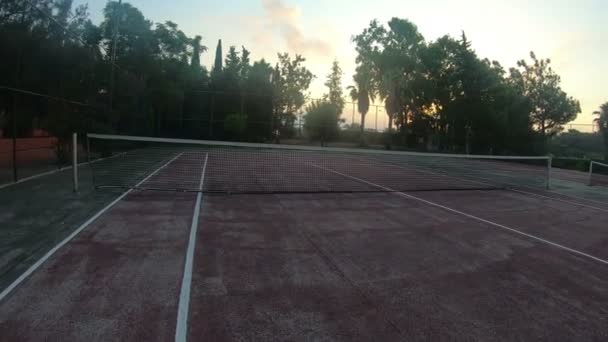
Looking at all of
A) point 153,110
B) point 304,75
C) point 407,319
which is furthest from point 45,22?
point 304,75

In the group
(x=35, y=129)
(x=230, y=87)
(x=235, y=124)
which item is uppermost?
(x=230, y=87)

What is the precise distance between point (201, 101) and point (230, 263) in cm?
3237

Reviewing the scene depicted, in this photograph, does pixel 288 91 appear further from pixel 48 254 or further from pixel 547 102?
pixel 48 254

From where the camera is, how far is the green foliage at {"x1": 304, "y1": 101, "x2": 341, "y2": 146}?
38656 mm

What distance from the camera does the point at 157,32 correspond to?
114 ft

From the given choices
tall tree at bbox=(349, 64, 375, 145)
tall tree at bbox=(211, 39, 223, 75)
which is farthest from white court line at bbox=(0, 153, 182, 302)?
tall tree at bbox=(211, 39, 223, 75)

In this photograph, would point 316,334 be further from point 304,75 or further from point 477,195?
point 304,75

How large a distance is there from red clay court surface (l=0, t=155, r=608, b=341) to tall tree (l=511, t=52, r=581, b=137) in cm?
4020

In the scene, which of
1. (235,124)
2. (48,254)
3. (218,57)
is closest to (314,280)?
(48,254)

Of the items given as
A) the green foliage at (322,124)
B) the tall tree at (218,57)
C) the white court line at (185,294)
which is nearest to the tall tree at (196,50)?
the tall tree at (218,57)

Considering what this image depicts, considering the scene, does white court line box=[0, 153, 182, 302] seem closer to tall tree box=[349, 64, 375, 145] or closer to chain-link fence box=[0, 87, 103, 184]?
chain-link fence box=[0, 87, 103, 184]

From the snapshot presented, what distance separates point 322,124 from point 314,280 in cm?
3426

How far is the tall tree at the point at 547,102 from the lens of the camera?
139ft

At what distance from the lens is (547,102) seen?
4284cm
